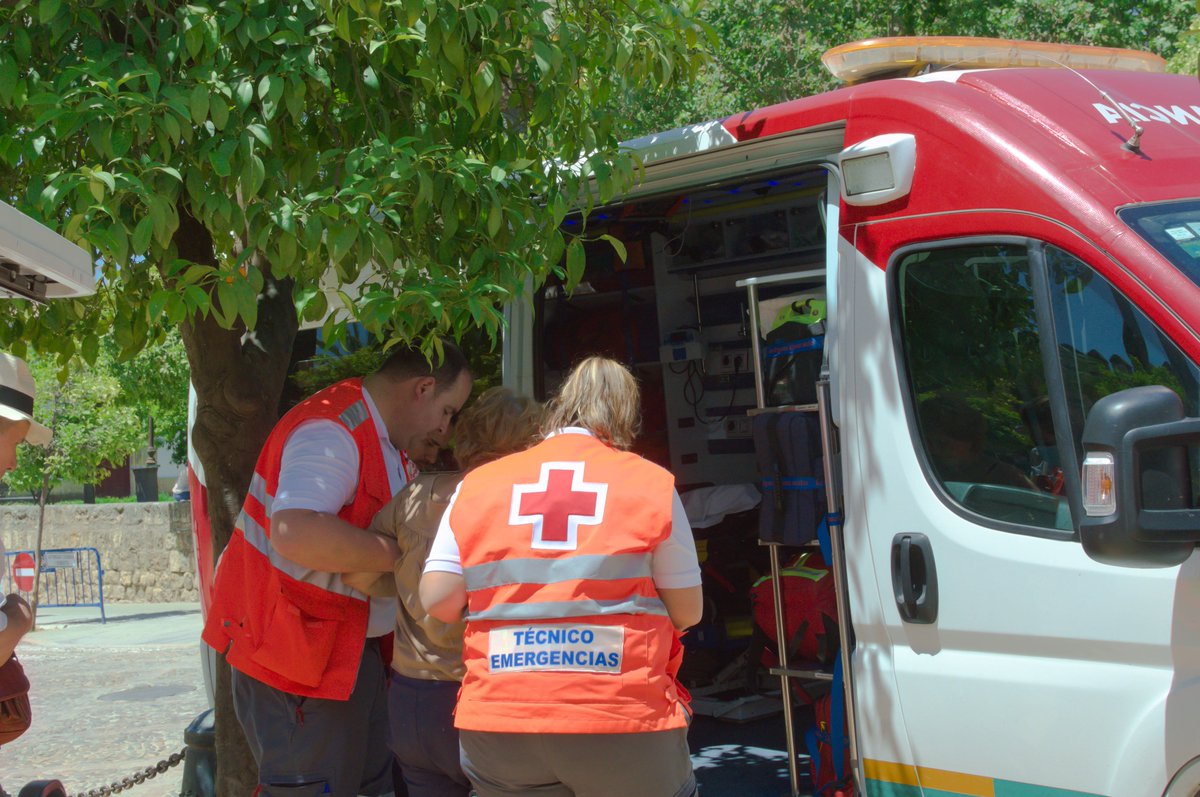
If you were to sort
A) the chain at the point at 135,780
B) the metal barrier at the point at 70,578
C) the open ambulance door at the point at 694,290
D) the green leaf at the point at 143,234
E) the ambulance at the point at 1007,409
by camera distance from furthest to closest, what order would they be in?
the metal barrier at the point at 70,578 → the chain at the point at 135,780 → the open ambulance door at the point at 694,290 → the green leaf at the point at 143,234 → the ambulance at the point at 1007,409

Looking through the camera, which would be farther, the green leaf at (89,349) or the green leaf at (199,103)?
the green leaf at (89,349)

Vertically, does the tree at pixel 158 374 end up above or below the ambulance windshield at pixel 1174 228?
above

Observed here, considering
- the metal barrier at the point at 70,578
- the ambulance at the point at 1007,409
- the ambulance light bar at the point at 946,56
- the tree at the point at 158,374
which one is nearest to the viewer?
the ambulance at the point at 1007,409

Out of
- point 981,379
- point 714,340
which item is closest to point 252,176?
point 981,379

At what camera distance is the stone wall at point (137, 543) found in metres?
15.1

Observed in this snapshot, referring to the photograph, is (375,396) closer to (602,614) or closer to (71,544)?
(602,614)

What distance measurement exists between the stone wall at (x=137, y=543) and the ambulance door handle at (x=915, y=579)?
1279cm

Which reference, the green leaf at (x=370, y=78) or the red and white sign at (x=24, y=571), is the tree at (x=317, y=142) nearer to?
the green leaf at (x=370, y=78)

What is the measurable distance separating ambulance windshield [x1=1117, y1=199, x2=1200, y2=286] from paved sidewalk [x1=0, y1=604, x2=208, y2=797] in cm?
553

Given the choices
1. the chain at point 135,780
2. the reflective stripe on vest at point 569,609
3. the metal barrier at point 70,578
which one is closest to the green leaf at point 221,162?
the reflective stripe on vest at point 569,609

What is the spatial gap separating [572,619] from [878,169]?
1.44m

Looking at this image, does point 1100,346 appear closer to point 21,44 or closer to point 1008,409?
point 1008,409

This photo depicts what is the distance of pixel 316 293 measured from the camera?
3.28m

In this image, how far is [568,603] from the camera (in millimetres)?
2592
